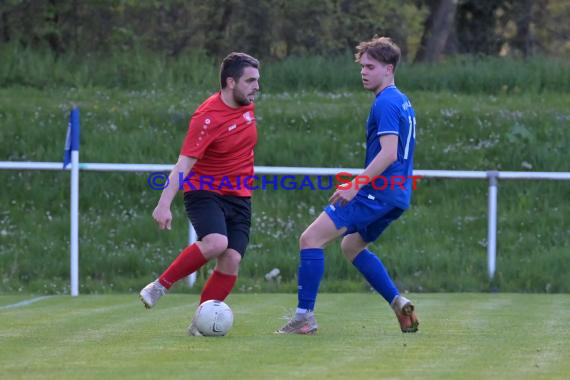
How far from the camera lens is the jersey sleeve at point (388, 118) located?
25.1ft

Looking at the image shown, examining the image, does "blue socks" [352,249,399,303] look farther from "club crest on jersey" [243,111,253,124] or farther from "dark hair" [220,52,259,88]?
"dark hair" [220,52,259,88]

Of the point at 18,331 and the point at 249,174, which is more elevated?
the point at 249,174

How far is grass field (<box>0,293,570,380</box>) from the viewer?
19.1 feet

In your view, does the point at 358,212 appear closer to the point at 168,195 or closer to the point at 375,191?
the point at 375,191

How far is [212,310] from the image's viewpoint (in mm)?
7730

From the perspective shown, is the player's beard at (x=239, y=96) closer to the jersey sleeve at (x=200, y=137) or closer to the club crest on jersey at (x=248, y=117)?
the club crest on jersey at (x=248, y=117)

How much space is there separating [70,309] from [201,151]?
3270 millimetres

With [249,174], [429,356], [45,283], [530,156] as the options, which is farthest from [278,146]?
[429,356]

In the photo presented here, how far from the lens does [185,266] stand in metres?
8.07

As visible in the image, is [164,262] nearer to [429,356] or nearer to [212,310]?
[212,310]

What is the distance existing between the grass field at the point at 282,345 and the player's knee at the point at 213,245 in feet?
1.76

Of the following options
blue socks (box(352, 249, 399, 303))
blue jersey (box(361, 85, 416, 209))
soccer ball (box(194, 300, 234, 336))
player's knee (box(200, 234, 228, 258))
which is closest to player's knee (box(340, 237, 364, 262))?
blue socks (box(352, 249, 399, 303))

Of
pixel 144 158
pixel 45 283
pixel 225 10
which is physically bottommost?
pixel 45 283

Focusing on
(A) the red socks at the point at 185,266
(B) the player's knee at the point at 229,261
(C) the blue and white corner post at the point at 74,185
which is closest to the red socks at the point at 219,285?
(B) the player's knee at the point at 229,261
